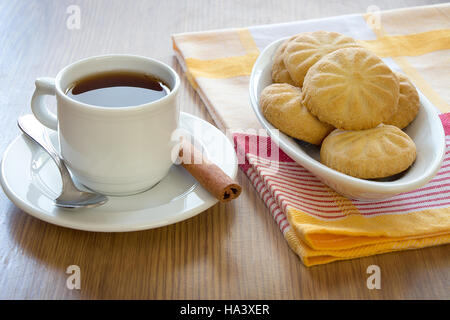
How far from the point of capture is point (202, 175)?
2.23 ft

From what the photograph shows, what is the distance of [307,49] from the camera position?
2.61 feet

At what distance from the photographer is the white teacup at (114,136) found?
1.98 feet

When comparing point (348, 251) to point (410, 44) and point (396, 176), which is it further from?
point (410, 44)

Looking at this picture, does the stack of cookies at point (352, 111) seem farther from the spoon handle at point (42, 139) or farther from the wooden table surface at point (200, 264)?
the spoon handle at point (42, 139)

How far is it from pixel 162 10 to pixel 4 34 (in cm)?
39

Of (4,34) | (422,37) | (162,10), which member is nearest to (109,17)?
(162,10)

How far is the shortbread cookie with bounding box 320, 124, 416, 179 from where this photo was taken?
2.15 feet

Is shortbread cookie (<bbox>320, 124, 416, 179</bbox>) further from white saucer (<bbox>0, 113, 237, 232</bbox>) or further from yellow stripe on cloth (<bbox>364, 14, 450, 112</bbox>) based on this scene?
yellow stripe on cloth (<bbox>364, 14, 450, 112</bbox>)

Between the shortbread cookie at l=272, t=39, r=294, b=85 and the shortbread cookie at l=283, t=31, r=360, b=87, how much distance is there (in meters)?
0.03

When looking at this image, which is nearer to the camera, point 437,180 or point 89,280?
point 89,280

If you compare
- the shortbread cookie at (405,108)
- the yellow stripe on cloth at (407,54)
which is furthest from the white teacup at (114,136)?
the yellow stripe on cloth at (407,54)

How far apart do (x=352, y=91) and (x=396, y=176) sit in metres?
0.13
